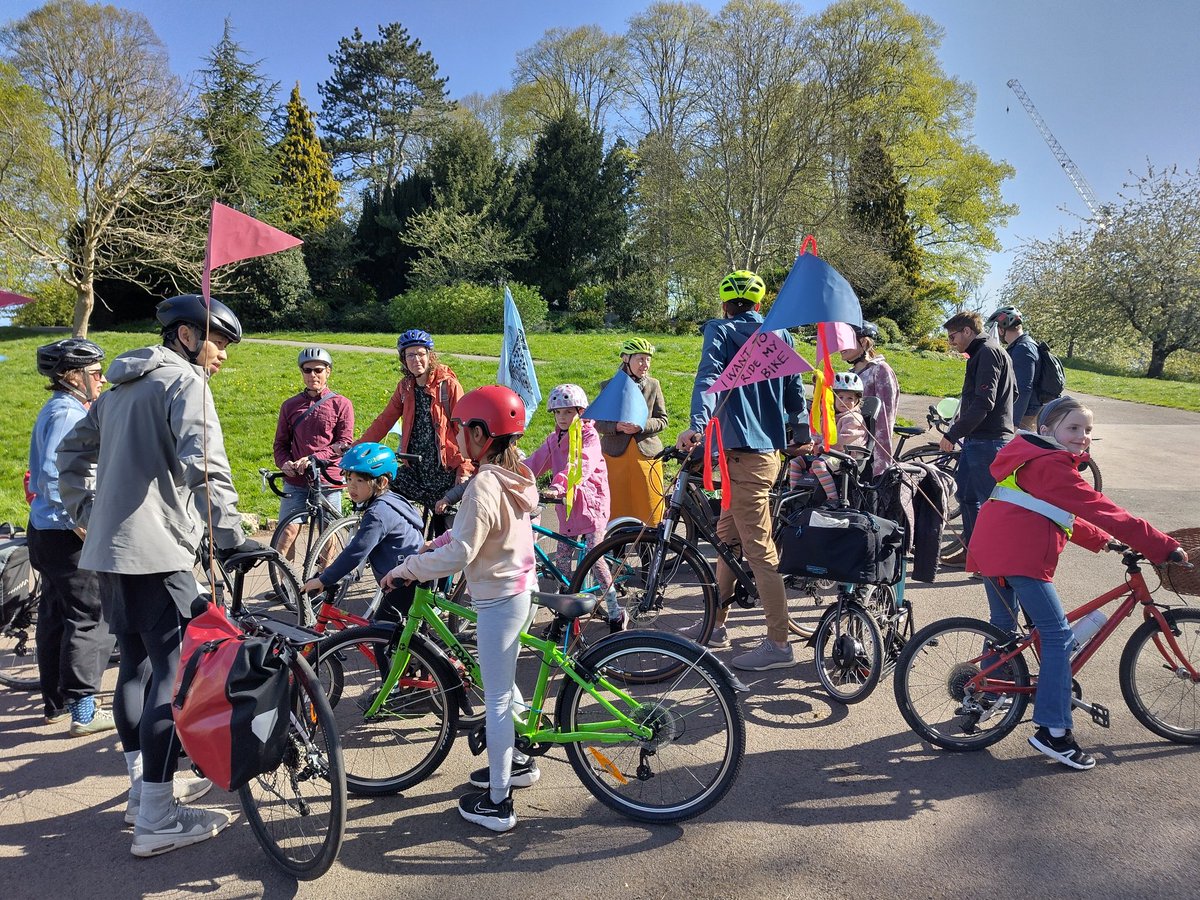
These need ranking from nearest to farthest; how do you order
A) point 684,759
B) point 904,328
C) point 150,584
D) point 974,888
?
point 974,888
point 150,584
point 684,759
point 904,328

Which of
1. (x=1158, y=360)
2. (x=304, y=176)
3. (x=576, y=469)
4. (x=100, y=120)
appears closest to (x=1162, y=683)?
(x=576, y=469)

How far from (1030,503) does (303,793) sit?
3334 mm

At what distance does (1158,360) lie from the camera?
88.0 feet

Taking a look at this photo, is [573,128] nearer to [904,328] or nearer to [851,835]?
[904,328]

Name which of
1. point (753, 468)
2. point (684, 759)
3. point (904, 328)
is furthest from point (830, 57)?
point (684, 759)

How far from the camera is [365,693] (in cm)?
345

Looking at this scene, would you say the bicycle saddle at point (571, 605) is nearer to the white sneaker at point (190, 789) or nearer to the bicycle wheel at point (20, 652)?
the white sneaker at point (190, 789)

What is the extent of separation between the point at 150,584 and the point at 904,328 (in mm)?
31775

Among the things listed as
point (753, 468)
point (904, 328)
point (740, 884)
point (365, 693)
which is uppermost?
point (904, 328)

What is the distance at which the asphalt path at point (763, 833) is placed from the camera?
2709 millimetres

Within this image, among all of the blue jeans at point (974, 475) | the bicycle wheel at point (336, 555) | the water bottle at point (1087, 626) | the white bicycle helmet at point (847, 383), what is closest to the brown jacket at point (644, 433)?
the white bicycle helmet at point (847, 383)

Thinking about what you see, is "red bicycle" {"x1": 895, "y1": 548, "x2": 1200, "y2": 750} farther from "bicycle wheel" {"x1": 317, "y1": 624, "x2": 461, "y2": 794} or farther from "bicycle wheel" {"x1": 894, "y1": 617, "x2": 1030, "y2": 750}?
"bicycle wheel" {"x1": 317, "y1": 624, "x2": 461, "y2": 794}

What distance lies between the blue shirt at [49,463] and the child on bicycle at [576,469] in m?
2.70

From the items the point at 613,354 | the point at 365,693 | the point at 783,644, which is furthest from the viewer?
the point at 613,354
